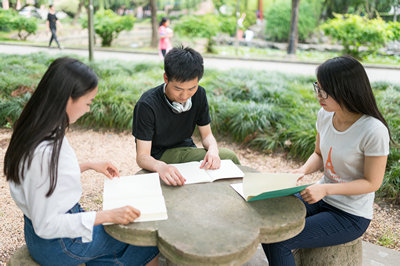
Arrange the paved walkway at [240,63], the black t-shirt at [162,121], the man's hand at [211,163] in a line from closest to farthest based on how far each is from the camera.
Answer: the man's hand at [211,163], the black t-shirt at [162,121], the paved walkway at [240,63]

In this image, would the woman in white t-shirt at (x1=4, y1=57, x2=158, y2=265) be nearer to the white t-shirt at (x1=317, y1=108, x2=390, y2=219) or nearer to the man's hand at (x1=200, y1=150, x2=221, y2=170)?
the man's hand at (x1=200, y1=150, x2=221, y2=170)

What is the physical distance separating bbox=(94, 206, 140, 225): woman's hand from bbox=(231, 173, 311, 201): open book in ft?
1.60

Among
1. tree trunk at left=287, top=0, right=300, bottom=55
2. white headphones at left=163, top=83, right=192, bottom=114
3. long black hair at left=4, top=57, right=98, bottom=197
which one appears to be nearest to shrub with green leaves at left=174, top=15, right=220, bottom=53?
tree trunk at left=287, top=0, right=300, bottom=55

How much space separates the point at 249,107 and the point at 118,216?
11.9ft

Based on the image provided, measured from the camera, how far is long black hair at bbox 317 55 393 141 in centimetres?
166

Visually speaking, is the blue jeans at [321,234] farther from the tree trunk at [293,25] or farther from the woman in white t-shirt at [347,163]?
the tree trunk at [293,25]

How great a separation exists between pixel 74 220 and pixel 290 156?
3222mm

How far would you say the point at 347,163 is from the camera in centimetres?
176

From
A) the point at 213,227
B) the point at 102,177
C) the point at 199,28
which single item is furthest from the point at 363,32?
the point at 213,227

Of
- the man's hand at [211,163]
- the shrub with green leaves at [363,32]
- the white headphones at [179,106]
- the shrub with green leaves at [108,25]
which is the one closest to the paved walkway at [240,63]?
the shrub with green leaves at [363,32]

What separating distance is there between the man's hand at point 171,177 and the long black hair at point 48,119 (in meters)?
0.54

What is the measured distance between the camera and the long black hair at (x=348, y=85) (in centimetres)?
166

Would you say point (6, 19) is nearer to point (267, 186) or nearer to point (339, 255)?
point (267, 186)

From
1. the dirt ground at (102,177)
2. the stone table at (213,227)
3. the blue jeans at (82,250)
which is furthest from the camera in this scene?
the dirt ground at (102,177)
